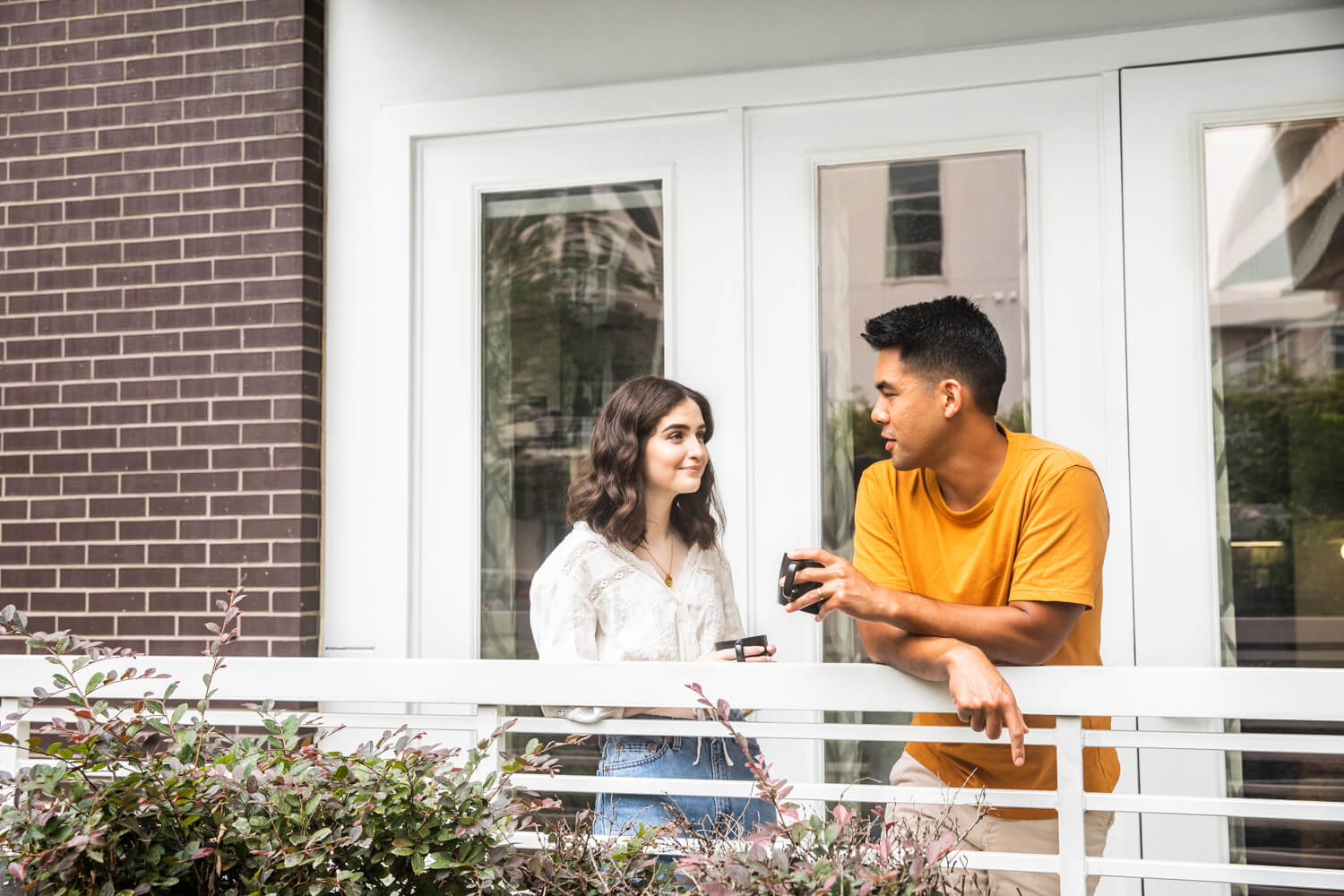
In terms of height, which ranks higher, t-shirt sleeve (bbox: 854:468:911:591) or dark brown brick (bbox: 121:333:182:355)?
dark brown brick (bbox: 121:333:182:355)

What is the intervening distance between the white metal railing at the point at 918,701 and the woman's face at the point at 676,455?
0.73 m

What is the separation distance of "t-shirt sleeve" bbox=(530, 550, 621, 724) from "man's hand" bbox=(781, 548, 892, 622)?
66 cm

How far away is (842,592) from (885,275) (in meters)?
1.69

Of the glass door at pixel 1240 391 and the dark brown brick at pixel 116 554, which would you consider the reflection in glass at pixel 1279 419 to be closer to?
the glass door at pixel 1240 391

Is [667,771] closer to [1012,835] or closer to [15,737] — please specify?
[1012,835]

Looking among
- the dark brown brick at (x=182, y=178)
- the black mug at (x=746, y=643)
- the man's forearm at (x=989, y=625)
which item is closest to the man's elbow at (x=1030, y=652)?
the man's forearm at (x=989, y=625)

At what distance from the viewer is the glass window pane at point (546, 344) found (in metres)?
3.73

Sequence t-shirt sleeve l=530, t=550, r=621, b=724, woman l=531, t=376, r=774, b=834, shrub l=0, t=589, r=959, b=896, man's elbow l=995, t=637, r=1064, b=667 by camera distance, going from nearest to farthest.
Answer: shrub l=0, t=589, r=959, b=896 → man's elbow l=995, t=637, r=1064, b=667 → woman l=531, t=376, r=774, b=834 → t-shirt sleeve l=530, t=550, r=621, b=724

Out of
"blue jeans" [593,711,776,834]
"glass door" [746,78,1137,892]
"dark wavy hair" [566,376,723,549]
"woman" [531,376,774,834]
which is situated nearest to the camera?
"blue jeans" [593,711,776,834]

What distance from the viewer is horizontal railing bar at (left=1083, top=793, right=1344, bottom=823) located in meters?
1.87

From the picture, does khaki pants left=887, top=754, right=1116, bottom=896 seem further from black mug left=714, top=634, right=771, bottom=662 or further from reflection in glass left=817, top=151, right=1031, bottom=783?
reflection in glass left=817, top=151, right=1031, bottom=783

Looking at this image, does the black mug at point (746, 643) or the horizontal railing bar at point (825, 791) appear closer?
the horizontal railing bar at point (825, 791)

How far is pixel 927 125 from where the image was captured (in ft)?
11.3

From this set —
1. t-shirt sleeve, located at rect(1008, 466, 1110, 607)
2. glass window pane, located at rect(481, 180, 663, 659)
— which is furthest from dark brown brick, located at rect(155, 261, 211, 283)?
t-shirt sleeve, located at rect(1008, 466, 1110, 607)
